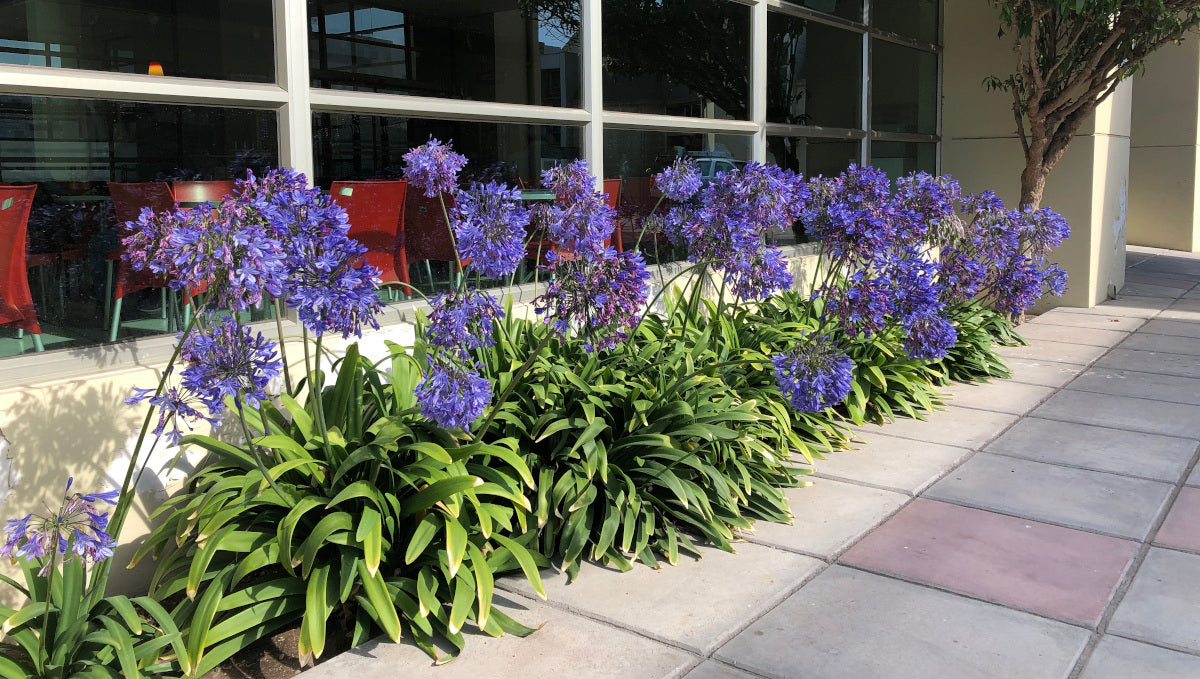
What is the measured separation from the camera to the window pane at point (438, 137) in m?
4.32

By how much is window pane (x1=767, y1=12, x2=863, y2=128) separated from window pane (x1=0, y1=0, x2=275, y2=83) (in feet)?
14.5

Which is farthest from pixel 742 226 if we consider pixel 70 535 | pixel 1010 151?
pixel 1010 151

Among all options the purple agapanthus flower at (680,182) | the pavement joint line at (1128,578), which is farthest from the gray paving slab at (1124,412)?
the purple agapanthus flower at (680,182)

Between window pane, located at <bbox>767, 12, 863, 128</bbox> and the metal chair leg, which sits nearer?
the metal chair leg

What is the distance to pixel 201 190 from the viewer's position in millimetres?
3877

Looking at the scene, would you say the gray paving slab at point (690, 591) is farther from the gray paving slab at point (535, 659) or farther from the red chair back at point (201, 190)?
the red chair back at point (201, 190)

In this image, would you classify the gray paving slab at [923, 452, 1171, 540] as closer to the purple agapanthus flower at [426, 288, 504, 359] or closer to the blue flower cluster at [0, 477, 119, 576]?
the purple agapanthus flower at [426, 288, 504, 359]

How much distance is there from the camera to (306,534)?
3201 mm

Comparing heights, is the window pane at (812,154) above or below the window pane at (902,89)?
below

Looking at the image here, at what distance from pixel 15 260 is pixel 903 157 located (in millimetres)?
8204

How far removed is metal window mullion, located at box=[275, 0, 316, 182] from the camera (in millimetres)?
4023

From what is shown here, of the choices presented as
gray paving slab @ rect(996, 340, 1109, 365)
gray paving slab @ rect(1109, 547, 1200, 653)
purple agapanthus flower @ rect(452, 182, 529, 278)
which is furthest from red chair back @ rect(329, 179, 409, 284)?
gray paving slab @ rect(996, 340, 1109, 365)

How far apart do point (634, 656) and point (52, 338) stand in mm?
2295

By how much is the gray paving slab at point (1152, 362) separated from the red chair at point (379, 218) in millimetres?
5311
